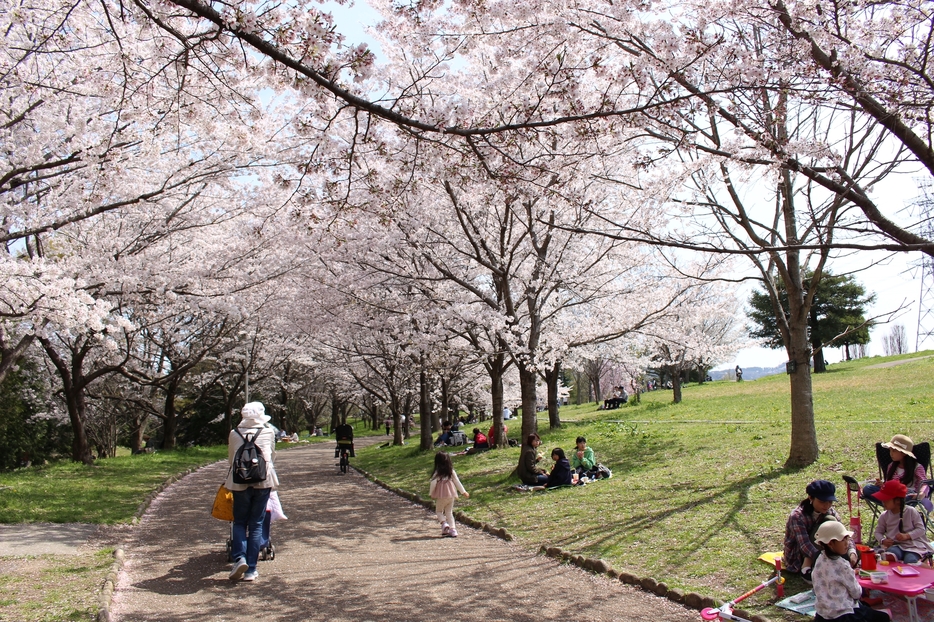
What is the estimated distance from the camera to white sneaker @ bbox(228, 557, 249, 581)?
6.07 meters

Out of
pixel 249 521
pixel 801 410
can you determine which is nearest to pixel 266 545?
pixel 249 521

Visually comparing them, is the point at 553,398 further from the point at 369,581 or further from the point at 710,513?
the point at 369,581

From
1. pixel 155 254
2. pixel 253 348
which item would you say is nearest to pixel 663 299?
pixel 155 254

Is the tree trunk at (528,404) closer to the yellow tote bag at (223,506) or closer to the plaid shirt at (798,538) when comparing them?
the yellow tote bag at (223,506)

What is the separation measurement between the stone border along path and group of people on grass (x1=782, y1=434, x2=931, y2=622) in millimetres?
989

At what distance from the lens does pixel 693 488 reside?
9195mm

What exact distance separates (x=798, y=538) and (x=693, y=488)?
398cm

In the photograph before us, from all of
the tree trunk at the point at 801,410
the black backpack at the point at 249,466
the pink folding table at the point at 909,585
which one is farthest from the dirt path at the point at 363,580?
the tree trunk at the point at 801,410

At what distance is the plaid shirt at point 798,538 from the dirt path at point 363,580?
105 cm

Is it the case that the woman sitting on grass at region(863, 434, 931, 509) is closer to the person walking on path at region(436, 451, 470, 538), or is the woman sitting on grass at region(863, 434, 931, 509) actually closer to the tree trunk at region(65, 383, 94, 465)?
the person walking on path at region(436, 451, 470, 538)

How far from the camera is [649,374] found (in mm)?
60656

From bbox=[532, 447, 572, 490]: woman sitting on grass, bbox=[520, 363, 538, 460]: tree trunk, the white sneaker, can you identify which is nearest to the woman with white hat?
bbox=[532, 447, 572, 490]: woman sitting on grass

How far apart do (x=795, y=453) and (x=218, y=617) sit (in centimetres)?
824

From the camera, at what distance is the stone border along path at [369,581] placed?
5.19 meters
